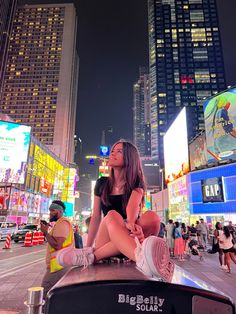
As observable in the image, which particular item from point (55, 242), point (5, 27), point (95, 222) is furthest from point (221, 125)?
point (5, 27)

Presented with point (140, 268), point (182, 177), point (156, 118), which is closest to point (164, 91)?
point (156, 118)

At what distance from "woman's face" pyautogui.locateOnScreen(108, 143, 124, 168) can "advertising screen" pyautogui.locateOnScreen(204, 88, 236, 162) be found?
2644 centimetres

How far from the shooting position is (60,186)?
62281mm

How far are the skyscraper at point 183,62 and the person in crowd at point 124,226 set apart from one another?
102836 mm

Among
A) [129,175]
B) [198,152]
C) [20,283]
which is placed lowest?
[20,283]

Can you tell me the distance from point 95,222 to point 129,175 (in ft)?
2.09

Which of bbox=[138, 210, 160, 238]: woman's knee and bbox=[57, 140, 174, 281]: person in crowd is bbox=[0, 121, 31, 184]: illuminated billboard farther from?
bbox=[138, 210, 160, 238]: woman's knee

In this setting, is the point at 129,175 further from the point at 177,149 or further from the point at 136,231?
the point at 177,149

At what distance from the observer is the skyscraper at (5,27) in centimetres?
9104

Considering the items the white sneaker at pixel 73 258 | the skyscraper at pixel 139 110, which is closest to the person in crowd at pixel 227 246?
the white sneaker at pixel 73 258

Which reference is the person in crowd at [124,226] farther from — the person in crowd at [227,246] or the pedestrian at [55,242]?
the person in crowd at [227,246]

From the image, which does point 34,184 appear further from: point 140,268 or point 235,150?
point 140,268

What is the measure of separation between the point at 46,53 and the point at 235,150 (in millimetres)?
116445

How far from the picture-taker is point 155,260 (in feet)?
4.18
